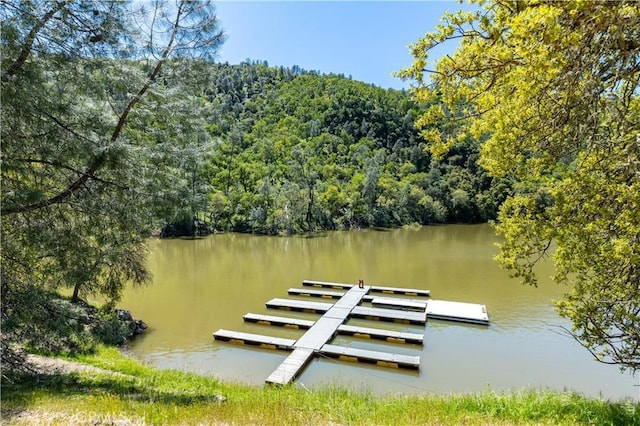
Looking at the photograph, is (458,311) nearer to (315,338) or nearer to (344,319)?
(344,319)

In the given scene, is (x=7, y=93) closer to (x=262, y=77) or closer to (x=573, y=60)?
(x=573, y=60)

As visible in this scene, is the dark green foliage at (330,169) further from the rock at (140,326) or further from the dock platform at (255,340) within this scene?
the dock platform at (255,340)

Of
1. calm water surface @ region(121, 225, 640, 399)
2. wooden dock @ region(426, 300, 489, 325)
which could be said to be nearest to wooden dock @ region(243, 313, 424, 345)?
calm water surface @ region(121, 225, 640, 399)

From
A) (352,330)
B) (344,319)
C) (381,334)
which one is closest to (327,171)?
(344,319)

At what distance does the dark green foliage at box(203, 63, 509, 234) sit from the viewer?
43469 mm

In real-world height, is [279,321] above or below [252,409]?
below

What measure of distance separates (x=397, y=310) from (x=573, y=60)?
12.7m

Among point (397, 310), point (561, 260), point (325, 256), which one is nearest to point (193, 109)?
point (561, 260)

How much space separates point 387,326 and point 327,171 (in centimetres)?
3884

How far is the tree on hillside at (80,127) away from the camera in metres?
4.19

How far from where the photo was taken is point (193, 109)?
521 centimetres

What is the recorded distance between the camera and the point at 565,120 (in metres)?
3.45

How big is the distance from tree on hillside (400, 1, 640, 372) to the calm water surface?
2938mm

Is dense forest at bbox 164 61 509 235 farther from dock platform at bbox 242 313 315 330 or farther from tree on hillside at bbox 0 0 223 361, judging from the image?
tree on hillside at bbox 0 0 223 361
